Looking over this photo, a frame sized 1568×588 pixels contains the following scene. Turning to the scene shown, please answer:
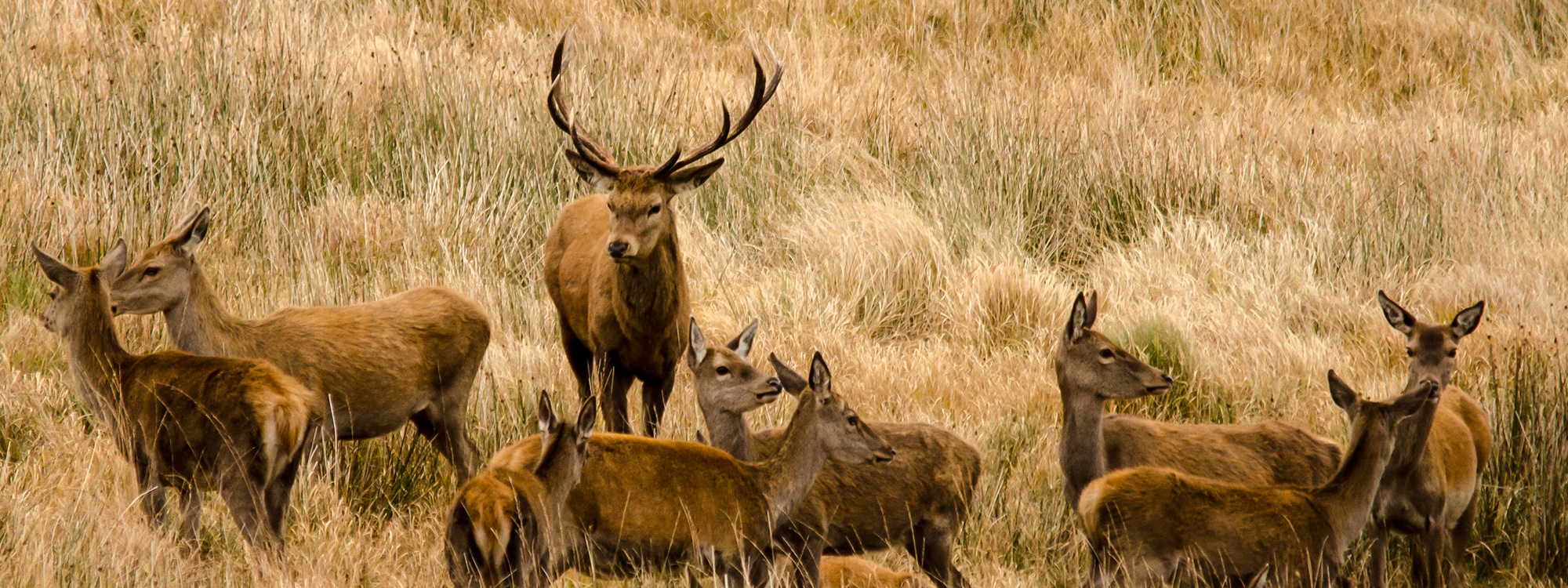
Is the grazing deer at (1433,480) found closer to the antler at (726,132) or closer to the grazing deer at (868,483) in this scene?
the grazing deer at (868,483)

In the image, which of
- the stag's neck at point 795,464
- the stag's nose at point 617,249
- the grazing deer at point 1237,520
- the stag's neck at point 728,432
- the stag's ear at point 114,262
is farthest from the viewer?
the stag's nose at point 617,249

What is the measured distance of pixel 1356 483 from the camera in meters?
5.14

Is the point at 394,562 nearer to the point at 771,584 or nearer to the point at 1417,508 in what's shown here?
the point at 771,584

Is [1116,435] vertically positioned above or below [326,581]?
below

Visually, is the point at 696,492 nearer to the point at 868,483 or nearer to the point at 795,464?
the point at 795,464

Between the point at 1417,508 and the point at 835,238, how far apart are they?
15.1 feet

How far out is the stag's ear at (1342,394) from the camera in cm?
523

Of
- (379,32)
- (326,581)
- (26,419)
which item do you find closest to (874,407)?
(326,581)

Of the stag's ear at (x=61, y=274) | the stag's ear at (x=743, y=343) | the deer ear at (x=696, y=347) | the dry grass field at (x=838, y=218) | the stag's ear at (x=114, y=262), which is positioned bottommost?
the dry grass field at (x=838, y=218)

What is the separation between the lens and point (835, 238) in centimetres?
964

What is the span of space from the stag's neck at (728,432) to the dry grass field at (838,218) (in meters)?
0.97

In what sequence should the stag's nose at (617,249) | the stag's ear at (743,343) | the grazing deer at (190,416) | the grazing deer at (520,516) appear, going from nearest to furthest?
the grazing deer at (520,516) < the grazing deer at (190,416) < the stag's ear at (743,343) < the stag's nose at (617,249)

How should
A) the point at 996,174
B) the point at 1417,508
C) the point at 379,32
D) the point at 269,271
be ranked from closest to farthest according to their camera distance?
1. the point at 1417,508
2. the point at 269,271
3. the point at 996,174
4. the point at 379,32

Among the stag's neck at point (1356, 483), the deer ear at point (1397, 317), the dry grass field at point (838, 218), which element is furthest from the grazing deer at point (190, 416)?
the deer ear at point (1397, 317)
